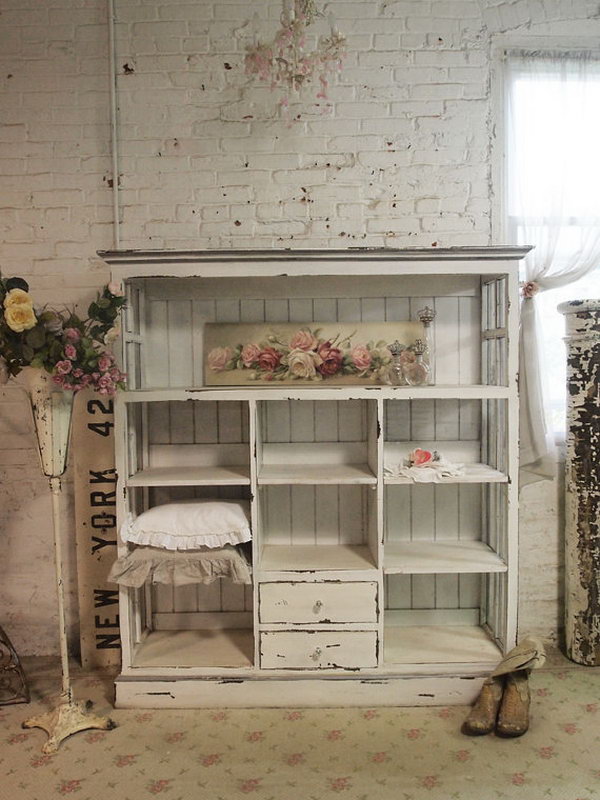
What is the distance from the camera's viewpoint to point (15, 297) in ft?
7.13

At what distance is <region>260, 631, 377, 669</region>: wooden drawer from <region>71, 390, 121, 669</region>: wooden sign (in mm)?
805

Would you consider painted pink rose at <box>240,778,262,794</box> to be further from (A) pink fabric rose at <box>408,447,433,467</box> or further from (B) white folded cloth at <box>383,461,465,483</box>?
(A) pink fabric rose at <box>408,447,433,467</box>

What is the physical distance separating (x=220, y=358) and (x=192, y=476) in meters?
0.56

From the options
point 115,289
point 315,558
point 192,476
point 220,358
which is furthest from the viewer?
point 220,358

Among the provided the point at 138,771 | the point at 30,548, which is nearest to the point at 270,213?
the point at 30,548

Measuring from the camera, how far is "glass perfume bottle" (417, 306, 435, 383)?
271 cm

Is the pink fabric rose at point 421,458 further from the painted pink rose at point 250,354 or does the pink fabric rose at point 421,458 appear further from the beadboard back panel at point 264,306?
the painted pink rose at point 250,354

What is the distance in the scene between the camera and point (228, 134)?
9.48 ft

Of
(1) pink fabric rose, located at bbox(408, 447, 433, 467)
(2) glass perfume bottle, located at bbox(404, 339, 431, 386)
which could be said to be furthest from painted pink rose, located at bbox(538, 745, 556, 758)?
(2) glass perfume bottle, located at bbox(404, 339, 431, 386)

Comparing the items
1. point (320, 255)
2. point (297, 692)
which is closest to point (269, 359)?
point (320, 255)

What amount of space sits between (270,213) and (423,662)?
2075 mm

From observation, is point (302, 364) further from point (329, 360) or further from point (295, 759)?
point (295, 759)

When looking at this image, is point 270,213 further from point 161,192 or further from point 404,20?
point 404,20

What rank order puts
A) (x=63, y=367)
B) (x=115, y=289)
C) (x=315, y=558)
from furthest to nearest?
1. (x=315, y=558)
2. (x=115, y=289)
3. (x=63, y=367)
